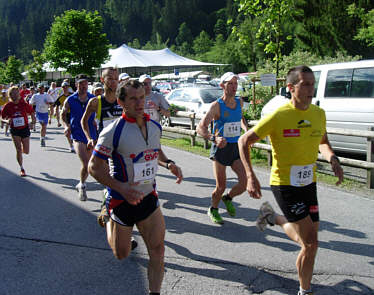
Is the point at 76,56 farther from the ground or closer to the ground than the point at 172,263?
farther from the ground

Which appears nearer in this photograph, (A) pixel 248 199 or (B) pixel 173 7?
(A) pixel 248 199

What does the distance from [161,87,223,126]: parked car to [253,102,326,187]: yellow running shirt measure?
11173 millimetres

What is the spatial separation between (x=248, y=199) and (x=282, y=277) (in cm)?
277

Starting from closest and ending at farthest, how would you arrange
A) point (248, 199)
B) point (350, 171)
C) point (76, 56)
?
point (248, 199), point (350, 171), point (76, 56)

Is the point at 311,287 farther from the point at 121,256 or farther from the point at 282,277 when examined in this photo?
the point at 121,256

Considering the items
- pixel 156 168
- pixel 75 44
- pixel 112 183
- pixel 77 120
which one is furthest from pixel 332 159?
pixel 75 44

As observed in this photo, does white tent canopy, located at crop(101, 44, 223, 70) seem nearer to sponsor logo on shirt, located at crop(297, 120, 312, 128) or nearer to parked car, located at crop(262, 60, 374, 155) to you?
parked car, located at crop(262, 60, 374, 155)

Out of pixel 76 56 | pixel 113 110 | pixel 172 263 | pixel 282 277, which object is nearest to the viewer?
pixel 282 277

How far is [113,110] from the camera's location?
17.4 feet

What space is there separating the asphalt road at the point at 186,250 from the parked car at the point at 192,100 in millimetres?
7956

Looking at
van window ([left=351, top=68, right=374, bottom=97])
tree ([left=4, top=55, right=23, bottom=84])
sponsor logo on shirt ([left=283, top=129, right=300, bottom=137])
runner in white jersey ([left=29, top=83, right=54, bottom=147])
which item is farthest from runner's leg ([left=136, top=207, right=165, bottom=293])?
tree ([left=4, top=55, right=23, bottom=84])

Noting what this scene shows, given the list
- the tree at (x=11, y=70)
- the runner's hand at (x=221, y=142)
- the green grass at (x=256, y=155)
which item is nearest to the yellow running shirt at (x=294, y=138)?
the runner's hand at (x=221, y=142)

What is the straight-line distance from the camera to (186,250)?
4.46 m

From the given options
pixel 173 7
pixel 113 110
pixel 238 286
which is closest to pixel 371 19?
pixel 113 110
